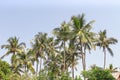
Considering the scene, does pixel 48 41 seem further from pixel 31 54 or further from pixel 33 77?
pixel 33 77

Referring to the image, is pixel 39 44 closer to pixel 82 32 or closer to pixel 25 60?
pixel 25 60

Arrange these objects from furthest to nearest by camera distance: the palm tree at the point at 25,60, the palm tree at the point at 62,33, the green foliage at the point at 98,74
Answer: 1. the palm tree at the point at 25,60
2. the palm tree at the point at 62,33
3. the green foliage at the point at 98,74

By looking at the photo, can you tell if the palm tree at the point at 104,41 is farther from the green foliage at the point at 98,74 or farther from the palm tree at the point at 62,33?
the green foliage at the point at 98,74

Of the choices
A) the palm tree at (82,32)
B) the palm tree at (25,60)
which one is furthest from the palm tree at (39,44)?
the palm tree at (82,32)

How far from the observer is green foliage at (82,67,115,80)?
2292 inches

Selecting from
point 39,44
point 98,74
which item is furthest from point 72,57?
point 98,74

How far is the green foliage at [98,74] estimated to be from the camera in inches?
2292

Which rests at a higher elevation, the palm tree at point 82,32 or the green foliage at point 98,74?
the palm tree at point 82,32

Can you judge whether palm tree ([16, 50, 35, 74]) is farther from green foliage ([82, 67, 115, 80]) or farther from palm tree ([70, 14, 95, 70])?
green foliage ([82, 67, 115, 80])

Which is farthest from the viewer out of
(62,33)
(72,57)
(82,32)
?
(72,57)

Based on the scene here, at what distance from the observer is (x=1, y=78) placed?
74.4 m

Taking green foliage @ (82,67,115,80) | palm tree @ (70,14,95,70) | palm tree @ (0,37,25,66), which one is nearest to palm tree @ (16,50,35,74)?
palm tree @ (0,37,25,66)

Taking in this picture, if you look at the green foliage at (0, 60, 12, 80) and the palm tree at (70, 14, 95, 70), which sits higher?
the palm tree at (70, 14, 95, 70)

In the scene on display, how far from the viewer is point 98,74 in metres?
59.2
